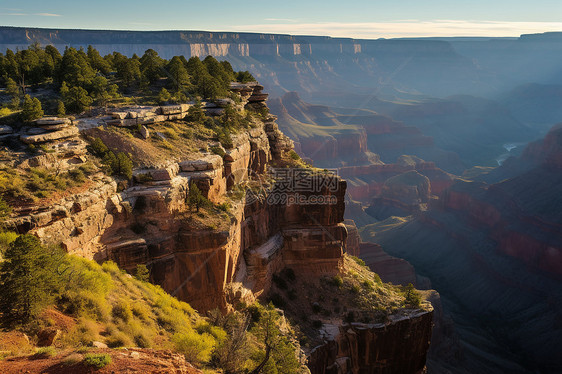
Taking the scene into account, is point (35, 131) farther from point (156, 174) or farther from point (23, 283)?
point (23, 283)

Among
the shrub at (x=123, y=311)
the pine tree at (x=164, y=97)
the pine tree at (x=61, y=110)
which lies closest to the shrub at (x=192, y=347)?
the shrub at (x=123, y=311)

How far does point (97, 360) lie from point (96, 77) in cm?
3615

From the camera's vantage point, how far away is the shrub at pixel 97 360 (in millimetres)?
12125

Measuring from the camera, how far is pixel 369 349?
1511 inches

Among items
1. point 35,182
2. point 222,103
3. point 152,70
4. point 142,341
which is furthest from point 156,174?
point 152,70

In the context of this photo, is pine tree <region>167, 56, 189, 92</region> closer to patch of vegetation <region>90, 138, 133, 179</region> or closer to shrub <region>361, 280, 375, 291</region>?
patch of vegetation <region>90, 138, 133, 179</region>

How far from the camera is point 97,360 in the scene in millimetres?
12164

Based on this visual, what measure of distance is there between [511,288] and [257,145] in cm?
7049

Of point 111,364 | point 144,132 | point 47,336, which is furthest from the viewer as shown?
point 144,132

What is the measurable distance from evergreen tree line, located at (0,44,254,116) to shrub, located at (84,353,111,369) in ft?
89.9

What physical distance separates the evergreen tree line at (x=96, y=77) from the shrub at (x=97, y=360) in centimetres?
2741

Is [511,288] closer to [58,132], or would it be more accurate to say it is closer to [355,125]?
[58,132]

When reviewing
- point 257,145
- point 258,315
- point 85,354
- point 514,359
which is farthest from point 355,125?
point 85,354

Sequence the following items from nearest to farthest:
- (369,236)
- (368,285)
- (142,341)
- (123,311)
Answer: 1. (142,341)
2. (123,311)
3. (368,285)
4. (369,236)
